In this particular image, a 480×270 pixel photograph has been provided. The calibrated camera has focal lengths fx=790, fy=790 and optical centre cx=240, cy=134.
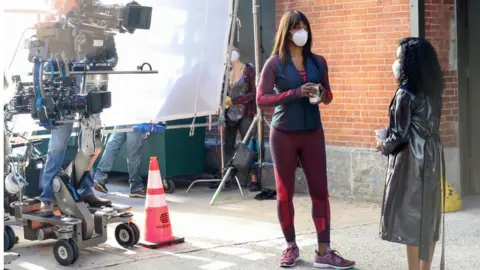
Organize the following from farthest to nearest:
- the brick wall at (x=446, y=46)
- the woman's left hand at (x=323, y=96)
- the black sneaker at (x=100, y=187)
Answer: the black sneaker at (x=100, y=187) → the brick wall at (x=446, y=46) → the woman's left hand at (x=323, y=96)

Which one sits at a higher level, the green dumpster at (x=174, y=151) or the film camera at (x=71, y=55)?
the film camera at (x=71, y=55)

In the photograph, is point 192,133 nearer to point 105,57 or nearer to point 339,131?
point 339,131

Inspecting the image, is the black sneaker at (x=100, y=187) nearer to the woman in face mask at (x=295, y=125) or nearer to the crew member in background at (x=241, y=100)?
the crew member in background at (x=241, y=100)

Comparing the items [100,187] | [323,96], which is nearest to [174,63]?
[100,187]

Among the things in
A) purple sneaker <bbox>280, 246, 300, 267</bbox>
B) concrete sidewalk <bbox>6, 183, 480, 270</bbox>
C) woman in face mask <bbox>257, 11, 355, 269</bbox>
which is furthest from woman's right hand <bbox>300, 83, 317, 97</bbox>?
concrete sidewalk <bbox>6, 183, 480, 270</bbox>

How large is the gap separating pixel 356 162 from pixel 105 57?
368 centimetres

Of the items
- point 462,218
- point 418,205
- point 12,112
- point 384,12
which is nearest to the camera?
point 418,205

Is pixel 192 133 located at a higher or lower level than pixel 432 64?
lower

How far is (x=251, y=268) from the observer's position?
6.33m

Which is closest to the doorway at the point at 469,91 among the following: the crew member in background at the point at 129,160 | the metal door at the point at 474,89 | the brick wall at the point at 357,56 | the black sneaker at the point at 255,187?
the metal door at the point at 474,89

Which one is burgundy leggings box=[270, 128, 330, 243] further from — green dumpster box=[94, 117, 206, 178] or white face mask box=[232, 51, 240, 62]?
Result: green dumpster box=[94, 117, 206, 178]

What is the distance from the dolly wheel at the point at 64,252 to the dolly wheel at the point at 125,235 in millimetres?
692

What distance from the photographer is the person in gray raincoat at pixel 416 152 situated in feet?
16.7

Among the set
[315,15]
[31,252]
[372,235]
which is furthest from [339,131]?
[31,252]
